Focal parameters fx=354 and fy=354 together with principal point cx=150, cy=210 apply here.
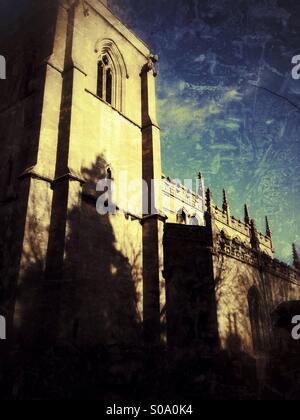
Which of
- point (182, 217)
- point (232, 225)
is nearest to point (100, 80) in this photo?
point (182, 217)

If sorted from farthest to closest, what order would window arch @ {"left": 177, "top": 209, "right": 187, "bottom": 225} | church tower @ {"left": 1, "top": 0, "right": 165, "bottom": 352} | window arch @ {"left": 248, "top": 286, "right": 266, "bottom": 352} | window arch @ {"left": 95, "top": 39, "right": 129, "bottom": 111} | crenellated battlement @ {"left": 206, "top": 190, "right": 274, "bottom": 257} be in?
1. crenellated battlement @ {"left": 206, "top": 190, "right": 274, "bottom": 257}
2. window arch @ {"left": 177, "top": 209, "right": 187, "bottom": 225}
3. window arch @ {"left": 95, "top": 39, "right": 129, "bottom": 111}
4. window arch @ {"left": 248, "top": 286, "right": 266, "bottom": 352}
5. church tower @ {"left": 1, "top": 0, "right": 165, "bottom": 352}

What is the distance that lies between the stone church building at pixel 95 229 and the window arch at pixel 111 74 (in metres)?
0.07

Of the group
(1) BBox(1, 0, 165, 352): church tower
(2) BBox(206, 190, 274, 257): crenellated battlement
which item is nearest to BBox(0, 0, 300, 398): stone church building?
(1) BBox(1, 0, 165, 352): church tower

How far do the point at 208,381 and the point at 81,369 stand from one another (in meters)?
4.85

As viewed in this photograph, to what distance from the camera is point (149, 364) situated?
47.1ft

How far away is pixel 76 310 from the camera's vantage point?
1273cm

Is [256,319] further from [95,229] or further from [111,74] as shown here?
[111,74]

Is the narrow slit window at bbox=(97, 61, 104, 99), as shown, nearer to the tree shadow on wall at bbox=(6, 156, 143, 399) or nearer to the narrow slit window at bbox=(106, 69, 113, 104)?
the narrow slit window at bbox=(106, 69, 113, 104)

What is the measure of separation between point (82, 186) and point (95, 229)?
1.89 m

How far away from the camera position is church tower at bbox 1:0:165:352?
1238 centimetres

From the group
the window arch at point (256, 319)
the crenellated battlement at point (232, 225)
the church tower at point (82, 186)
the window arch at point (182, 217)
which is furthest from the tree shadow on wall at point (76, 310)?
the crenellated battlement at point (232, 225)
